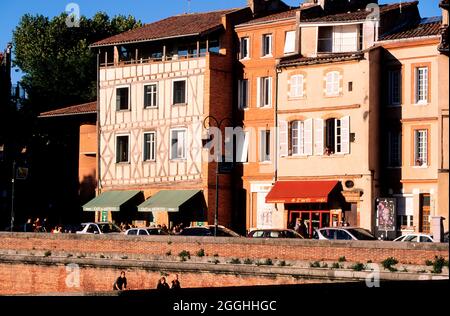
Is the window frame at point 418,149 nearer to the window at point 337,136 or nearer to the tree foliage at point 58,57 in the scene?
the window at point 337,136

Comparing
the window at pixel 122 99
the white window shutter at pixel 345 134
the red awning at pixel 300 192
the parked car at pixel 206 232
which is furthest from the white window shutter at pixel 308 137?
the window at pixel 122 99

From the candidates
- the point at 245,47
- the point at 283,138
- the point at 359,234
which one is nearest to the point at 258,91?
the point at 245,47

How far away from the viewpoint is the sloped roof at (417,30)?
4939cm

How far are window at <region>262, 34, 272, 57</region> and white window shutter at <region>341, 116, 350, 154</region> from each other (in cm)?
713

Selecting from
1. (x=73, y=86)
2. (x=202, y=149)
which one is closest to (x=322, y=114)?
(x=202, y=149)

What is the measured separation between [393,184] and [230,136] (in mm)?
10334

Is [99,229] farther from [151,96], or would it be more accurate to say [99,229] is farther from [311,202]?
[151,96]

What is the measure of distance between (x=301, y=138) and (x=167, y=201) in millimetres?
8107

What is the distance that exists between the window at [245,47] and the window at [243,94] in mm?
1319

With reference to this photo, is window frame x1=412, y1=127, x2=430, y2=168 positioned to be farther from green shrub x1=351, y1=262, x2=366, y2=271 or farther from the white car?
green shrub x1=351, y1=262, x2=366, y2=271

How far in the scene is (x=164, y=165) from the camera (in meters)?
58.1

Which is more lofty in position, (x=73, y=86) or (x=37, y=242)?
(x=73, y=86)

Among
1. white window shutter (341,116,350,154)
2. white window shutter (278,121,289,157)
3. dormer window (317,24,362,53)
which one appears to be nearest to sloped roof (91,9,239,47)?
dormer window (317,24,362,53)

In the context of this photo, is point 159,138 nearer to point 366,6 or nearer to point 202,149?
point 202,149
